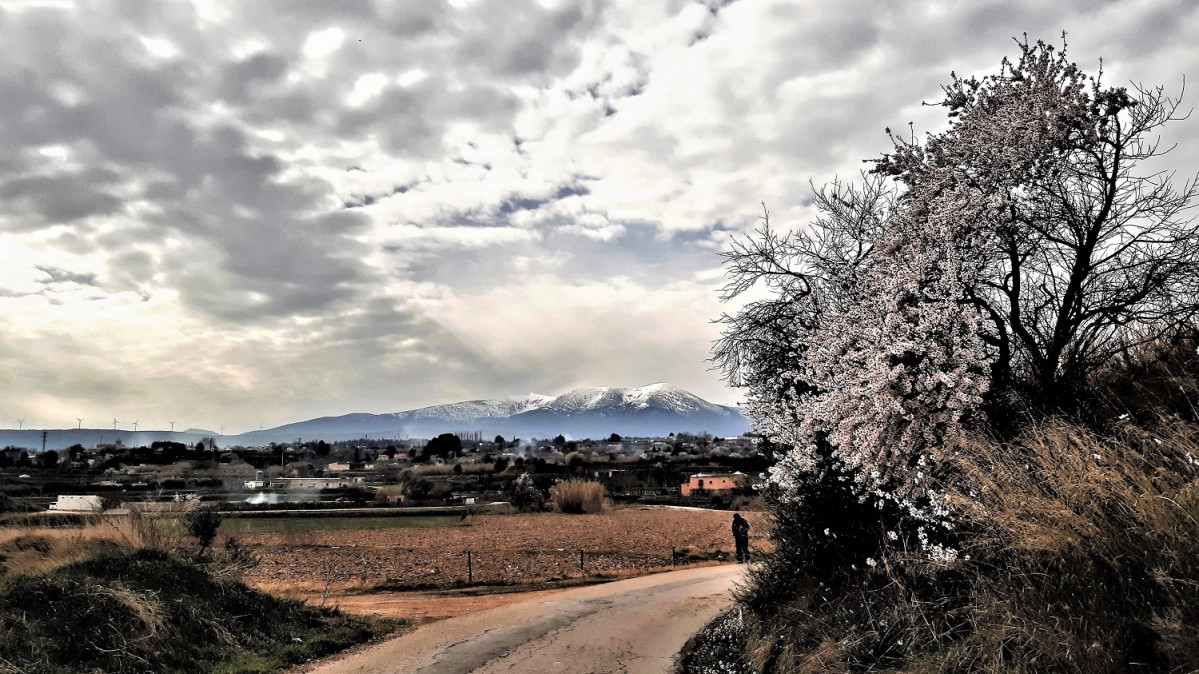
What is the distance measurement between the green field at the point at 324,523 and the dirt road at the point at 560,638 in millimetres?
28082

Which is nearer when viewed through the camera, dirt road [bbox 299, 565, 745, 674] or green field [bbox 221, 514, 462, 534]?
dirt road [bbox 299, 565, 745, 674]

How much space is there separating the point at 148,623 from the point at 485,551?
21.3 meters

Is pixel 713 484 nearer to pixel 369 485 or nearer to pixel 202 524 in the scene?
pixel 369 485

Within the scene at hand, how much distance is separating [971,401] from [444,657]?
31.7 feet

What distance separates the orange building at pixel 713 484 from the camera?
71.6 meters

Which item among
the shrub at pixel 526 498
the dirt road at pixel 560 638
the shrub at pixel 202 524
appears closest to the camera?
the dirt road at pixel 560 638

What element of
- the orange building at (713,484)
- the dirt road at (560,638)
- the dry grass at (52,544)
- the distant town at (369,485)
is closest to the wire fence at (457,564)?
the dirt road at (560,638)

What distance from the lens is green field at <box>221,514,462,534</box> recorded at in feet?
140

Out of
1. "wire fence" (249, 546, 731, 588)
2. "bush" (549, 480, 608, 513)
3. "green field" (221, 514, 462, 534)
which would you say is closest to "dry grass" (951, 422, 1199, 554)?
"wire fence" (249, 546, 731, 588)

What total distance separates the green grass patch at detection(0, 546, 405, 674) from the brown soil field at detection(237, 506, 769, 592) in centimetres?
591

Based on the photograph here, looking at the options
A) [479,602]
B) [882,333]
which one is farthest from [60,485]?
[882,333]

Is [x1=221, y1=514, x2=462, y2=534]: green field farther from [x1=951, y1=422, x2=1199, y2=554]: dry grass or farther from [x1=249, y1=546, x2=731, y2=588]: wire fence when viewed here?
[x1=951, y1=422, x2=1199, y2=554]: dry grass

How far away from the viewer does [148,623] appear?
437 inches

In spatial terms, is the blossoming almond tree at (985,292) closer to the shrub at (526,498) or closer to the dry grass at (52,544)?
the dry grass at (52,544)
